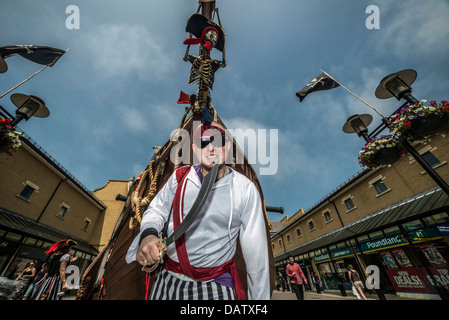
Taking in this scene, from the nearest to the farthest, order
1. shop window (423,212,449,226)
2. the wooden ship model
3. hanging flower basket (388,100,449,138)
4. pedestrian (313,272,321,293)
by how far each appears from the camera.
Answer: the wooden ship model → hanging flower basket (388,100,449,138) → shop window (423,212,449,226) → pedestrian (313,272,321,293)

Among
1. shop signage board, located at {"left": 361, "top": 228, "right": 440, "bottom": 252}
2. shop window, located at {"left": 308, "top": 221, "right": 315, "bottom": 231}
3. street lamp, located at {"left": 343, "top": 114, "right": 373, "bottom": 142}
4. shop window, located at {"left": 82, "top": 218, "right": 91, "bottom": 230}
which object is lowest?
shop signage board, located at {"left": 361, "top": 228, "right": 440, "bottom": 252}

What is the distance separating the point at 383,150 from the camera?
507 centimetres

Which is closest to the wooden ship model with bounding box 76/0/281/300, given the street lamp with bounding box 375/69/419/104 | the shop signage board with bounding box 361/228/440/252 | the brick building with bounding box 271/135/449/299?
the street lamp with bounding box 375/69/419/104

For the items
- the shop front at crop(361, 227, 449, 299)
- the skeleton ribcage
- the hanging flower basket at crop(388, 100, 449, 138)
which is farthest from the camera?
the shop front at crop(361, 227, 449, 299)

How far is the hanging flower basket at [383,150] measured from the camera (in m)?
4.99

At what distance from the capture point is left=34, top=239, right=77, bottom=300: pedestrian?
191 inches

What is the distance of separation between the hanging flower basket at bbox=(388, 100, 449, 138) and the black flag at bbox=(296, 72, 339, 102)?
→ 2.77m

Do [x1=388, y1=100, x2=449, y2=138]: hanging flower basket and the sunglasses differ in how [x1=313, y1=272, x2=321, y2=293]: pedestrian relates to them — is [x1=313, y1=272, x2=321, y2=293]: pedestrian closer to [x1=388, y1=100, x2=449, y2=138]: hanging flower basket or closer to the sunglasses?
[x1=388, y1=100, x2=449, y2=138]: hanging flower basket

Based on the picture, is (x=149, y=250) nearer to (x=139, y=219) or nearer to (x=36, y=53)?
(x=139, y=219)

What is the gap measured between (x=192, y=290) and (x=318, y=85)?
8.00 metres

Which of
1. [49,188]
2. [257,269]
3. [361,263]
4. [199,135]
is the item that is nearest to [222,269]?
[257,269]

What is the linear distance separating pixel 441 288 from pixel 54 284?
1438 cm

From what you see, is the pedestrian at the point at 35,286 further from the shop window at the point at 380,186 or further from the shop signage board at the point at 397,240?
the shop window at the point at 380,186
